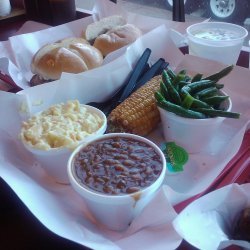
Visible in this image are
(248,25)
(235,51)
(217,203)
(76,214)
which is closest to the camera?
(217,203)

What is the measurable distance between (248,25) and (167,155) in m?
1.72

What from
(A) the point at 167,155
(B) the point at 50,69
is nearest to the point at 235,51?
(A) the point at 167,155

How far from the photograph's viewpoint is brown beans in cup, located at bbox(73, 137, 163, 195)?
0.74 meters

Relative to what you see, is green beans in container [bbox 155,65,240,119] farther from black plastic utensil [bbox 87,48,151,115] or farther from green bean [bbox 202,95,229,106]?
black plastic utensil [bbox 87,48,151,115]

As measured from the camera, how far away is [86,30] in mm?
1536

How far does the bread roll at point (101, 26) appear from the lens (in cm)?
153

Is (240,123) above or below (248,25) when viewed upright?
above

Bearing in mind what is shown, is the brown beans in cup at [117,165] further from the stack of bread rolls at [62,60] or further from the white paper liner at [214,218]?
the stack of bread rolls at [62,60]

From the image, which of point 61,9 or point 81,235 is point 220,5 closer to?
point 61,9

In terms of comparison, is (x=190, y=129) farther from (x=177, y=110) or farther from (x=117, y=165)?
(x=117, y=165)

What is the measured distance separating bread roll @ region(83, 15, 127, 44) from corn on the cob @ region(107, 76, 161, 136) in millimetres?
545

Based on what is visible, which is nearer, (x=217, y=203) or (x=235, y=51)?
(x=217, y=203)

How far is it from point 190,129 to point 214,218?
323 millimetres

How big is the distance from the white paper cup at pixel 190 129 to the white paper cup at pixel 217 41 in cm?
30
